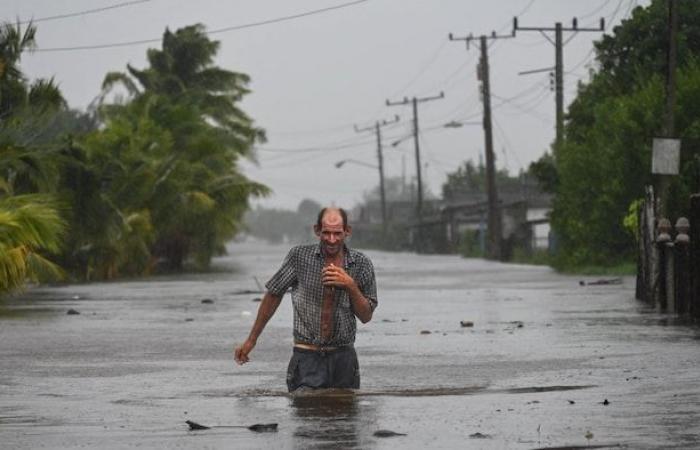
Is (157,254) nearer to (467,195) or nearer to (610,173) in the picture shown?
(610,173)

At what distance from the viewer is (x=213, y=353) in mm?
18422

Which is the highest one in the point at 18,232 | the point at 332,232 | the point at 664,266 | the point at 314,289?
the point at 18,232

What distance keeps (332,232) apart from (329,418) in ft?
3.91

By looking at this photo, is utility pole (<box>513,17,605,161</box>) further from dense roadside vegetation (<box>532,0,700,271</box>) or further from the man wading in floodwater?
the man wading in floodwater

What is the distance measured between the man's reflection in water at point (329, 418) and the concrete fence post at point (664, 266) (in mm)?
12134

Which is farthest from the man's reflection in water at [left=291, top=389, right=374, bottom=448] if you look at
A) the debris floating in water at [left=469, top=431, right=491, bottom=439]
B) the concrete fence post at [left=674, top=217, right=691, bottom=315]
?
the concrete fence post at [left=674, top=217, right=691, bottom=315]

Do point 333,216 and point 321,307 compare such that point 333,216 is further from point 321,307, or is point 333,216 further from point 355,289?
A: point 321,307

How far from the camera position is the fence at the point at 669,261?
20.9 metres

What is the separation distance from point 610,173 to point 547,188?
13439mm

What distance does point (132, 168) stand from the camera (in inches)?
2202

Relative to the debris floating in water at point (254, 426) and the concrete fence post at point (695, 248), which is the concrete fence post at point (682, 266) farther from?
the debris floating in water at point (254, 426)

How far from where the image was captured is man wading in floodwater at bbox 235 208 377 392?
447 inches

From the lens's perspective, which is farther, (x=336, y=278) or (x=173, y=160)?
(x=173, y=160)

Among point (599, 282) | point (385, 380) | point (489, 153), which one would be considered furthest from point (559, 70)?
point (385, 380)
